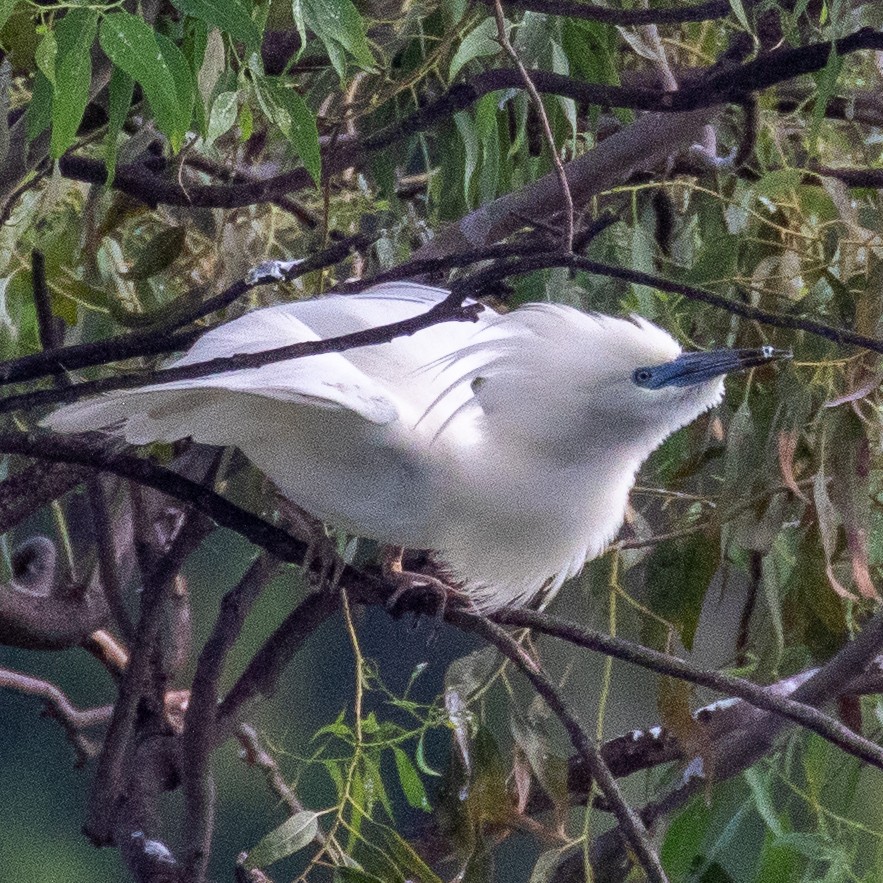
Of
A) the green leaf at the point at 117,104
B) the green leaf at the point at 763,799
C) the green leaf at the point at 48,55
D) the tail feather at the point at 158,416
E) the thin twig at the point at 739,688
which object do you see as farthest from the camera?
the green leaf at the point at 763,799

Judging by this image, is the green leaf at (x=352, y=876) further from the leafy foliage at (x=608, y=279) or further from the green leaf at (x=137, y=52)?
the green leaf at (x=137, y=52)

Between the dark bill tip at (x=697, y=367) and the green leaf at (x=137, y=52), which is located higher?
the green leaf at (x=137, y=52)

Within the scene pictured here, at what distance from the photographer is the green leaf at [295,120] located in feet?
2.33

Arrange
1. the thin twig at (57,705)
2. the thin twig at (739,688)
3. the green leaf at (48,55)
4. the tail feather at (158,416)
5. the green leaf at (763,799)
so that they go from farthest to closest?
the thin twig at (57,705)
the green leaf at (763,799)
the tail feather at (158,416)
the thin twig at (739,688)
the green leaf at (48,55)

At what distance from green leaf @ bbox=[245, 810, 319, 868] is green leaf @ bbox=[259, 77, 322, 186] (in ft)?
1.81

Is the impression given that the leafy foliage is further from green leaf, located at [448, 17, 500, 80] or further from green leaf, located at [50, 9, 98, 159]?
green leaf, located at [50, 9, 98, 159]

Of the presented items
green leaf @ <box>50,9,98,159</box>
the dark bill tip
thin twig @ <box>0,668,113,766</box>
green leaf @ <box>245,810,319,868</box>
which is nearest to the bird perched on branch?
the dark bill tip

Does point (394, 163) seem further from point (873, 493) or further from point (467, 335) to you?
point (873, 493)

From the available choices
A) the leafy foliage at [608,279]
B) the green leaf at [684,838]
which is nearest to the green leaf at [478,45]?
the leafy foliage at [608,279]

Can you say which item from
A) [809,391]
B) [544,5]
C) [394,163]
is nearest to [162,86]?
[544,5]

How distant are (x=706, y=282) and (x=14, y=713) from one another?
107 cm

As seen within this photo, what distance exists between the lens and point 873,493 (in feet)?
3.78

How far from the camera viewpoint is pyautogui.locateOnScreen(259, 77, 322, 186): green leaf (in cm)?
71

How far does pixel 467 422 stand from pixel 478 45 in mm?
306
